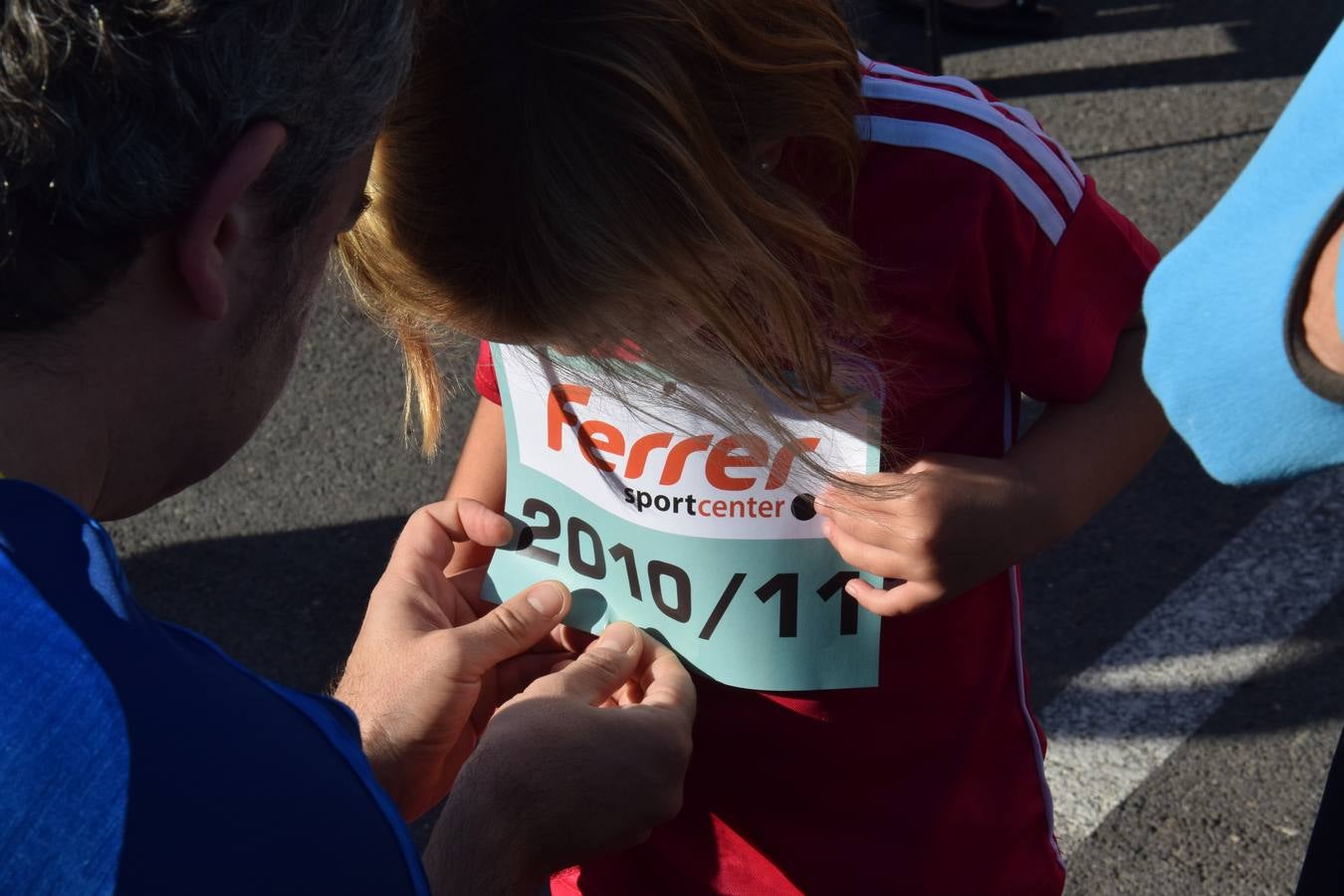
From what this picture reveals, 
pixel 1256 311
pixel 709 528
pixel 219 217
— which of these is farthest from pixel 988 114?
pixel 219 217

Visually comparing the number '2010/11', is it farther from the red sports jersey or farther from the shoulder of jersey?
the shoulder of jersey

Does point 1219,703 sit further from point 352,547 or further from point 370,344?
point 370,344

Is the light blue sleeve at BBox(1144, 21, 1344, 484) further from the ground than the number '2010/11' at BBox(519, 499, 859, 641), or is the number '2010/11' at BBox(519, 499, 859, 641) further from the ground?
the light blue sleeve at BBox(1144, 21, 1344, 484)

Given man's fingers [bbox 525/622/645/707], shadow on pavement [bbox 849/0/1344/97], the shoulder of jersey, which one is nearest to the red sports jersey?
the shoulder of jersey

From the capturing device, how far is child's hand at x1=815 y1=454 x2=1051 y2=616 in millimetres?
1205

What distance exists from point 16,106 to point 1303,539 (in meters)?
2.63

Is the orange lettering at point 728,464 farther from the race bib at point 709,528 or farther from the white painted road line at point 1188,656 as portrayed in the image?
the white painted road line at point 1188,656

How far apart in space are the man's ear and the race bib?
456mm

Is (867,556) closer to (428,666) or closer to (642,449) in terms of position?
(642,449)

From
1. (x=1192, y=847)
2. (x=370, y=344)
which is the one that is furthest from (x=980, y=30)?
(x=1192, y=847)

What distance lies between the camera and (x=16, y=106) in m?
0.73

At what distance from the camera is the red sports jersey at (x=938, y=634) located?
116 centimetres

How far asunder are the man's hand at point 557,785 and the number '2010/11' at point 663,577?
0.12 meters

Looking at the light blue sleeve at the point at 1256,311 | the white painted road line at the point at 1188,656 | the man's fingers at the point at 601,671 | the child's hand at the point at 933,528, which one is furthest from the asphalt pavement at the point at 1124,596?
the light blue sleeve at the point at 1256,311
